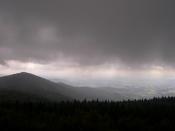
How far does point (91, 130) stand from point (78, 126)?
744 cm

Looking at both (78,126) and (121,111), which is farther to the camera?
(121,111)

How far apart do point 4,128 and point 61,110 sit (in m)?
72.1

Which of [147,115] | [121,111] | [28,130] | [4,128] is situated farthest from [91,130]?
[121,111]

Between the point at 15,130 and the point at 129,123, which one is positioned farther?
the point at 129,123

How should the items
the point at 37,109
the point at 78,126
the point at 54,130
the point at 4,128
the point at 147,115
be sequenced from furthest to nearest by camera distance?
the point at 37,109 < the point at 147,115 < the point at 78,126 < the point at 54,130 < the point at 4,128

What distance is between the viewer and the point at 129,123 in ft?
314

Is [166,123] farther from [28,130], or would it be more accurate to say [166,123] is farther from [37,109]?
[37,109]

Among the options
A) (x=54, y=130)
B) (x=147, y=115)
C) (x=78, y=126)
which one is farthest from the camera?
(x=147, y=115)

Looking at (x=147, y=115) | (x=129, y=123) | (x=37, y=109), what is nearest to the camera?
(x=129, y=123)

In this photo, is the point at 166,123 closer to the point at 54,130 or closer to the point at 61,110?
the point at 54,130

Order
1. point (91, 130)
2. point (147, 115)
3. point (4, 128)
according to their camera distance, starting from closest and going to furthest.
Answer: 1. point (4, 128)
2. point (91, 130)
3. point (147, 115)

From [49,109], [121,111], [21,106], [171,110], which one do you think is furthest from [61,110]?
[171,110]

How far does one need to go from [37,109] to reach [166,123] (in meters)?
65.4

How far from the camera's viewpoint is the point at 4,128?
66.8 m
